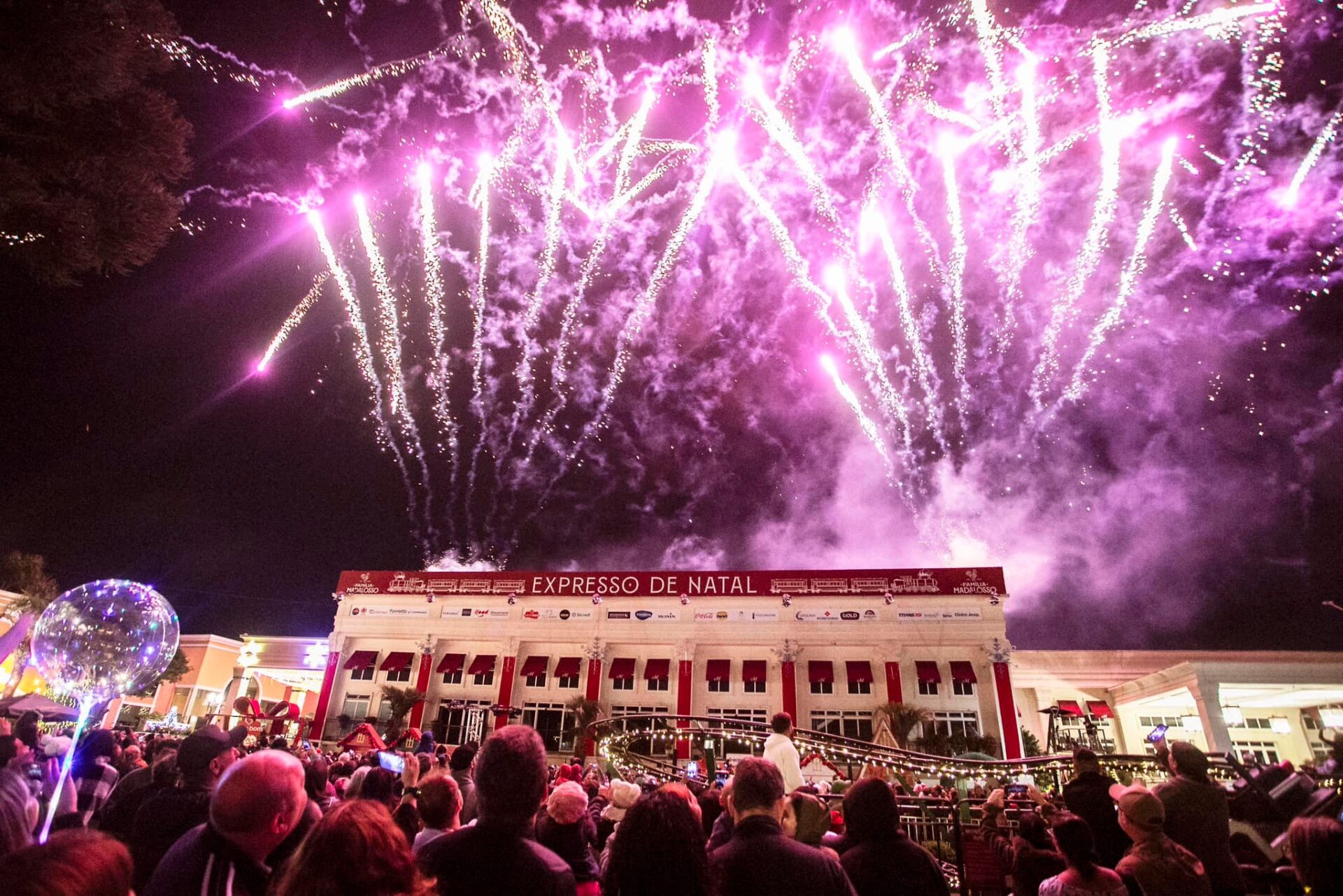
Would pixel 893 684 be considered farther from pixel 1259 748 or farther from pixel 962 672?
pixel 1259 748

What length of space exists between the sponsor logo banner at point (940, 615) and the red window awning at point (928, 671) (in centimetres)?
157

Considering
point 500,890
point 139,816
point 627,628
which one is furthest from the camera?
point 627,628

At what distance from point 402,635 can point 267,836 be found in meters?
30.7

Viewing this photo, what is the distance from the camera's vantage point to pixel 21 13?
12.4 feet

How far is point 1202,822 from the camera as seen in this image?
493 cm

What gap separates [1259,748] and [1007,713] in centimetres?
1081

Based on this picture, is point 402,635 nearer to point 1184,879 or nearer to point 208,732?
point 208,732

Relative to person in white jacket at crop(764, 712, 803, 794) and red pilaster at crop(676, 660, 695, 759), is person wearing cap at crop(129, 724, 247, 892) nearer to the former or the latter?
person in white jacket at crop(764, 712, 803, 794)

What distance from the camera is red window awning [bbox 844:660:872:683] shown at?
2605 cm

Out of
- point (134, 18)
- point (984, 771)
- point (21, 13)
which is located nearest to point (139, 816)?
point (21, 13)

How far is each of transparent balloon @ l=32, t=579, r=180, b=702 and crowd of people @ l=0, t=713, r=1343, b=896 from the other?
762 mm

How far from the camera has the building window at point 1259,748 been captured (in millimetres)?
25641

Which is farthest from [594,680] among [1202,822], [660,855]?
[660,855]

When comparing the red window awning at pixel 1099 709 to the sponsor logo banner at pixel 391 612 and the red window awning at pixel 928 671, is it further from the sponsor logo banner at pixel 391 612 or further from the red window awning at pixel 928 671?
the sponsor logo banner at pixel 391 612
